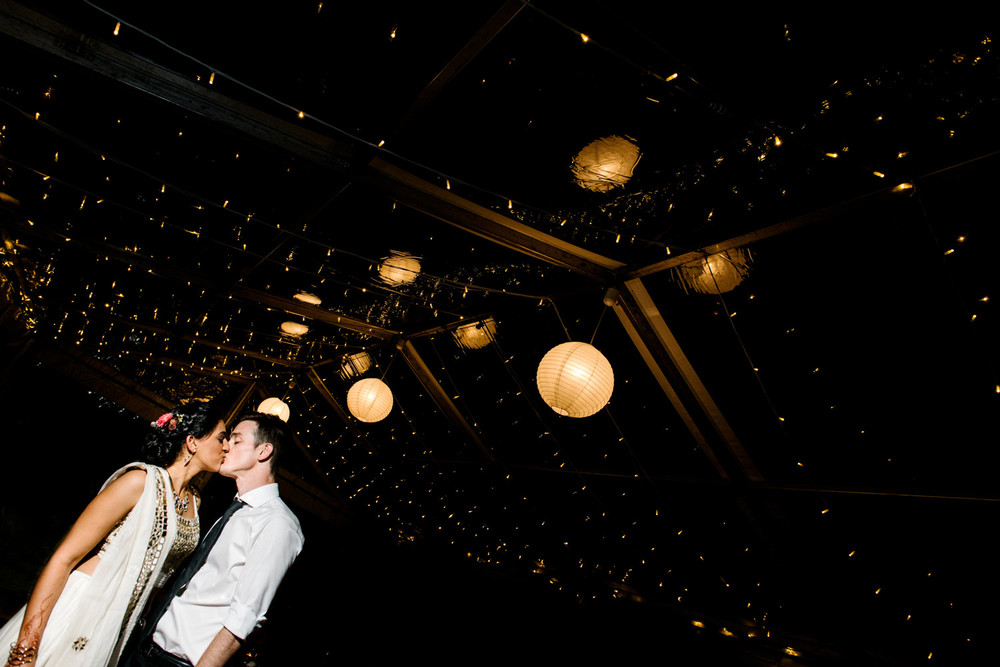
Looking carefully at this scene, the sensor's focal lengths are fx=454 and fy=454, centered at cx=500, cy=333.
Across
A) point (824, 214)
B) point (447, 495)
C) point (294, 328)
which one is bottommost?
point (447, 495)

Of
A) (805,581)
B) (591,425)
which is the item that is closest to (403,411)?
(591,425)

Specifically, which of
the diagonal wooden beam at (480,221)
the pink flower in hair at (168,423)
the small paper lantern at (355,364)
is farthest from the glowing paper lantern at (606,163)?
the small paper lantern at (355,364)

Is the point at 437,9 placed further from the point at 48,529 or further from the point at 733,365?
the point at 48,529

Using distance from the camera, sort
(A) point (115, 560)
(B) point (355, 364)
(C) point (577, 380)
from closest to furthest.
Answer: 1. (A) point (115, 560)
2. (C) point (577, 380)
3. (B) point (355, 364)

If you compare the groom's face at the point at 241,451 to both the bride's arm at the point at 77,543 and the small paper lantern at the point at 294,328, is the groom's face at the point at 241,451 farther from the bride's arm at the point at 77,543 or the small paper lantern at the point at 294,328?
the small paper lantern at the point at 294,328

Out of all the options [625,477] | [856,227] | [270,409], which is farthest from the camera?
[270,409]

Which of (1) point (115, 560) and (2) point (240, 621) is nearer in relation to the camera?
(2) point (240, 621)

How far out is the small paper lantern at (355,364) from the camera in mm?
6055

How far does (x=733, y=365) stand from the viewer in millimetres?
3328

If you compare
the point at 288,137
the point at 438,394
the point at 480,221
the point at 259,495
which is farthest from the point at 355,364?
the point at 259,495

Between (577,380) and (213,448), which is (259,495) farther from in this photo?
(577,380)

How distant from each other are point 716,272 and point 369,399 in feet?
10.5

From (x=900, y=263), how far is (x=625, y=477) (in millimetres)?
2593

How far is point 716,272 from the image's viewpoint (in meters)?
2.95
